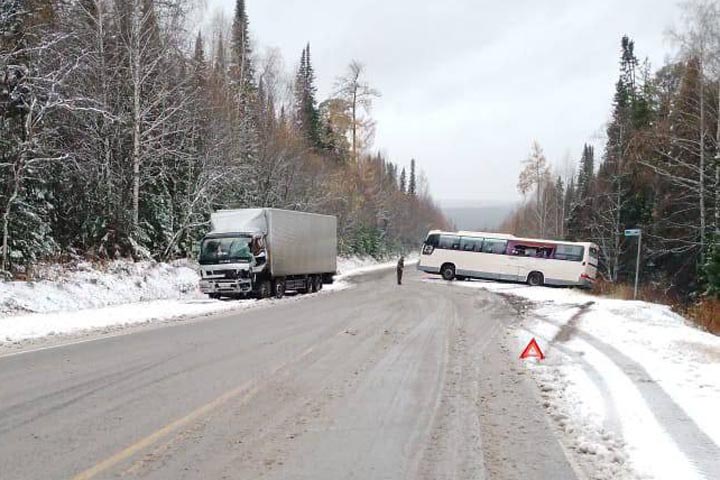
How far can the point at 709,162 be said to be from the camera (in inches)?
1192

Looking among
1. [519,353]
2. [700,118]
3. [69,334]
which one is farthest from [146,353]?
[700,118]

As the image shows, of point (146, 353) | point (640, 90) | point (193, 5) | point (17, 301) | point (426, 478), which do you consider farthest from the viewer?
point (640, 90)

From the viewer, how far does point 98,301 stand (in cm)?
2009

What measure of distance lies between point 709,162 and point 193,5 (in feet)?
83.9

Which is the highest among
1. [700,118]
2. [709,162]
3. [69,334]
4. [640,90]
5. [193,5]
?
[640,90]

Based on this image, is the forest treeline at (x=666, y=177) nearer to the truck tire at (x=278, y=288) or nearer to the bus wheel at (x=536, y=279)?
the bus wheel at (x=536, y=279)

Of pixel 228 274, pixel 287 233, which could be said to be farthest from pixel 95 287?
pixel 287 233

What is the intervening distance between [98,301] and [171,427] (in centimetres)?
1547

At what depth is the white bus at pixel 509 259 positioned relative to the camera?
3703 cm

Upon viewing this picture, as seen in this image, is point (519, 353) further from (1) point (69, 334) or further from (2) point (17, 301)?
(2) point (17, 301)

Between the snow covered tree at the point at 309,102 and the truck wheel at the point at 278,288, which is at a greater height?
the snow covered tree at the point at 309,102

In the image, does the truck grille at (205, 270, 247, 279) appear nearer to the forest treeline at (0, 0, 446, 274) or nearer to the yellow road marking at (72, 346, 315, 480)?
the forest treeline at (0, 0, 446, 274)

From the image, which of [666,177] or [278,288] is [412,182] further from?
[278,288]

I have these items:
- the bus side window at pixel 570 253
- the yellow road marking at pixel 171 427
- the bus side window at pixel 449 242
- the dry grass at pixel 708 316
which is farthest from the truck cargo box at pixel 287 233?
the yellow road marking at pixel 171 427
